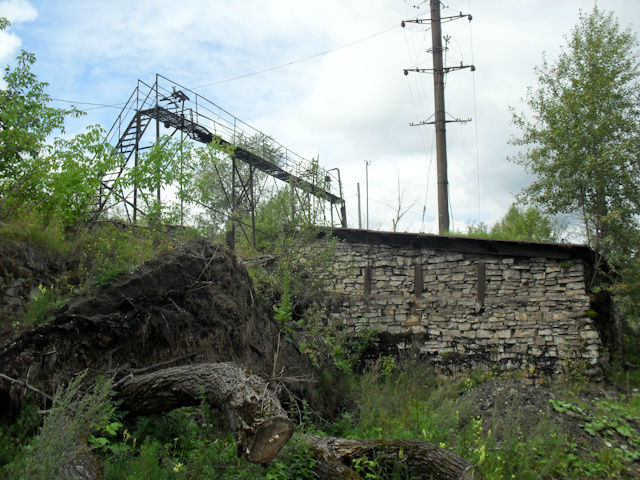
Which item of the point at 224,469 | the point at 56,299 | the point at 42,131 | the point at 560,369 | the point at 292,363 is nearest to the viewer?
the point at 224,469

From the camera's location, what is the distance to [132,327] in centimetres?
613

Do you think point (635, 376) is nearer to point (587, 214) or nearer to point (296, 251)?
point (587, 214)

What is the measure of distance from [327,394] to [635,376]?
8139mm

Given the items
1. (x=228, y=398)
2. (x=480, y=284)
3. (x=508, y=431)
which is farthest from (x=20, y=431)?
(x=480, y=284)

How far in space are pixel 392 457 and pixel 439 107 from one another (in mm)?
13183

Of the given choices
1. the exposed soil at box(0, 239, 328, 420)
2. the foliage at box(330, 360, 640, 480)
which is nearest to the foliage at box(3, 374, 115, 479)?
the exposed soil at box(0, 239, 328, 420)

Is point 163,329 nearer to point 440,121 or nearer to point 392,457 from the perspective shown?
point 392,457

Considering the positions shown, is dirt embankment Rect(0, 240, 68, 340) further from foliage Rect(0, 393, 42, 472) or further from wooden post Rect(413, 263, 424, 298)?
wooden post Rect(413, 263, 424, 298)

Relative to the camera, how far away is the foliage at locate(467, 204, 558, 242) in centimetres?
1452

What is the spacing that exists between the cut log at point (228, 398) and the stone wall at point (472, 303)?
706 cm

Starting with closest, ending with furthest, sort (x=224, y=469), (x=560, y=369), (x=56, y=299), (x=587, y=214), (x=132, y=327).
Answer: (x=224, y=469)
(x=132, y=327)
(x=56, y=299)
(x=560, y=369)
(x=587, y=214)

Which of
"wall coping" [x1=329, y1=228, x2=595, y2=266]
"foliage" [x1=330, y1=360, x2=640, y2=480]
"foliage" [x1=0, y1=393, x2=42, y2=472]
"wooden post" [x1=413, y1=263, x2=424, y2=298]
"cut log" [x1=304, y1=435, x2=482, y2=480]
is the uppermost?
"wall coping" [x1=329, y1=228, x2=595, y2=266]

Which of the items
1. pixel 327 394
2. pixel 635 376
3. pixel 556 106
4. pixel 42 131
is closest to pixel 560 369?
pixel 635 376

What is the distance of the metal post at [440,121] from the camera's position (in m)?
15.5
